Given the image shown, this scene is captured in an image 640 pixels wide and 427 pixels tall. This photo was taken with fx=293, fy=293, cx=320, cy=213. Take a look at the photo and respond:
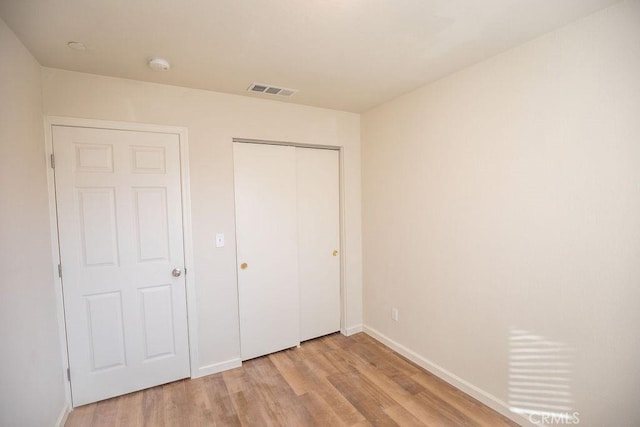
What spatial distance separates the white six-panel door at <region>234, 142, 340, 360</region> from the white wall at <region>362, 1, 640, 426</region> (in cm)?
79

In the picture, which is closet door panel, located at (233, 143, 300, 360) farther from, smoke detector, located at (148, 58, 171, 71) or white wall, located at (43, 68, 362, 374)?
smoke detector, located at (148, 58, 171, 71)

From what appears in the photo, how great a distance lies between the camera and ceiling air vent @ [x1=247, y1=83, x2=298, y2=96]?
2447 mm

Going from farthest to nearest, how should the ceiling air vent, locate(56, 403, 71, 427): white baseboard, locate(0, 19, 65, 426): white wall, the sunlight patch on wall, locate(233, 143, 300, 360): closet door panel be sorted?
locate(233, 143, 300, 360): closet door panel → the ceiling air vent → locate(56, 403, 71, 427): white baseboard → the sunlight patch on wall → locate(0, 19, 65, 426): white wall

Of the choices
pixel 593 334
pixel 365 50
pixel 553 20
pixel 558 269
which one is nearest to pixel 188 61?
pixel 365 50

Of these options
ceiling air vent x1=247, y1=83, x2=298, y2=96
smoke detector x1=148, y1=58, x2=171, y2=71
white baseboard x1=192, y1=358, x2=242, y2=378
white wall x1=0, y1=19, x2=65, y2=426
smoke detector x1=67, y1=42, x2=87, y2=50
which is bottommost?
white baseboard x1=192, y1=358, x2=242, y2=378

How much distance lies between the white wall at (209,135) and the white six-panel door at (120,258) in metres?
0.14

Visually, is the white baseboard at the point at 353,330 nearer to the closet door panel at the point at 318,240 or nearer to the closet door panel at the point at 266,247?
the closet door panel at the point at 318,240

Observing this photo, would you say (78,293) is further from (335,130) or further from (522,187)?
(522,187)

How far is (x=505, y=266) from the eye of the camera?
6.56 ft

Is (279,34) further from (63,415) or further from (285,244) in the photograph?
(63,415)

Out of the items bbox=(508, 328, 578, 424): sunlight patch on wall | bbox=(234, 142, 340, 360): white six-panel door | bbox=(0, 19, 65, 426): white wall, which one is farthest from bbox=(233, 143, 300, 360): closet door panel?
bbox=(508, 328, 578, 424): sunlight patch on wall

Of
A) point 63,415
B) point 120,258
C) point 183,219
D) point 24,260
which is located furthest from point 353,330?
point 24,260

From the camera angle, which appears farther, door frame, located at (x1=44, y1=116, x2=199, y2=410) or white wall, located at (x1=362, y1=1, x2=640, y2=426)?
door frame, located at (x1=44, y1=116, x2=199, y2=410)

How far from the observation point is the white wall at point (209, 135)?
7.14 feet
